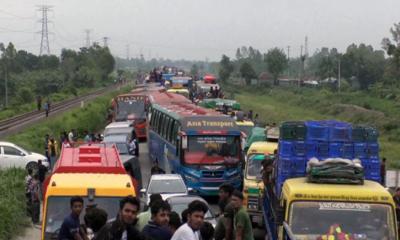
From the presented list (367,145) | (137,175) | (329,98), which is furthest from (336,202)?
(329,98)

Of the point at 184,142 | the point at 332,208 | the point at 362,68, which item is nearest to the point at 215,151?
the point at 184,142

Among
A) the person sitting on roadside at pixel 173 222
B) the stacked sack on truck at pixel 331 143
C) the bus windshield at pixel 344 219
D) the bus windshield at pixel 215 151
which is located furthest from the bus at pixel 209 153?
the person sitting on roadside at pixel 173 222

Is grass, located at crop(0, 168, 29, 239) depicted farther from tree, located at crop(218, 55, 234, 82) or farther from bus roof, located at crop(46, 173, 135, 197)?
tree, located at crop(218, 55, 234, 82)

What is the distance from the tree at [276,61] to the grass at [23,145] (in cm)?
5842

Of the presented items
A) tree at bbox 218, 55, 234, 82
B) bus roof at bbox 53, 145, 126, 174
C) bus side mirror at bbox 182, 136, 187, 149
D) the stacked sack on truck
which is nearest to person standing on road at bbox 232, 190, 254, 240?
bus roof at bbox 53, 145, 126, 174

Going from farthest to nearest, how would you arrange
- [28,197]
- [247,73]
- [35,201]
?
1. [247,73]
2. [28,197]
3. [35,201]

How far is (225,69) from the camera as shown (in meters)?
132

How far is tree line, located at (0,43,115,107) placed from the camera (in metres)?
86.1

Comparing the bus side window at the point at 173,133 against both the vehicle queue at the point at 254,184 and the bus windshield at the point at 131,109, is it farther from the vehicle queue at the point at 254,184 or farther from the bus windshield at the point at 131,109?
the bus windshield at the point at 131,109

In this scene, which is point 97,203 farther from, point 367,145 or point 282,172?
point 367,145

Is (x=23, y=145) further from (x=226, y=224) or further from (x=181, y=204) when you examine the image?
(x=226, y=224)

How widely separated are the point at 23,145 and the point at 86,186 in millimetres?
22129

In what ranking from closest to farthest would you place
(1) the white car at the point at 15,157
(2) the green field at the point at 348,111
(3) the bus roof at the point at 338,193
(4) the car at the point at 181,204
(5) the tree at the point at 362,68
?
1. (3) the bus roof at the point at 338,193
2. (4) the car at the point at 181,204
3. (1) the white car at the point at 15,157
4. (2) the green field at the point at 348,111
5. (5) the tree at the point at 362,68

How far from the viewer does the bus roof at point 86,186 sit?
11.0 m
